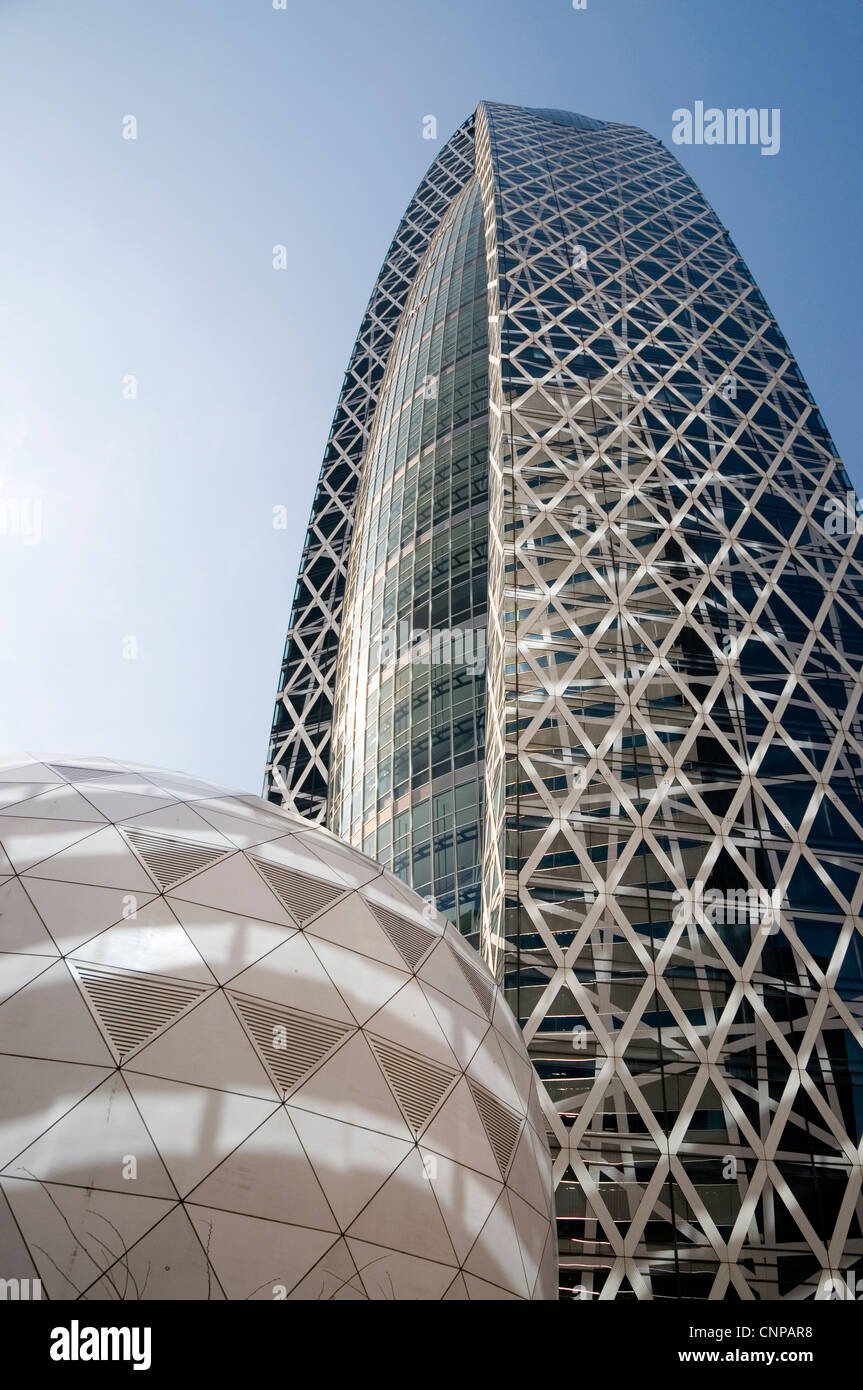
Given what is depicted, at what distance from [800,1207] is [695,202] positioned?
57324 mm

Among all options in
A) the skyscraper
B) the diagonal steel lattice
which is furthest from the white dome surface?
the diagonal steel lattice

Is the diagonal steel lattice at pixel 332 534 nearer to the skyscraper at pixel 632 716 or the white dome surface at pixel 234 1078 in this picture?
the skyscraper at pixel 632 716

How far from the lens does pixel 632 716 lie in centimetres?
3491

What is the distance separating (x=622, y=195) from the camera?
5938 cm

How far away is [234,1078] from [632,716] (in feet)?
83.4

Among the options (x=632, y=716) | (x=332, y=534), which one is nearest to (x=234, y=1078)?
(x=632, y=716)

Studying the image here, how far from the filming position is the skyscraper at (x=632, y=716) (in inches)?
1070

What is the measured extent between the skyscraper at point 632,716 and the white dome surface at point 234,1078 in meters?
13.6

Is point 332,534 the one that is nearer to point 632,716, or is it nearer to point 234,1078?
point 632,716

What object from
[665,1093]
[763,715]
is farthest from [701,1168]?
[763,715]

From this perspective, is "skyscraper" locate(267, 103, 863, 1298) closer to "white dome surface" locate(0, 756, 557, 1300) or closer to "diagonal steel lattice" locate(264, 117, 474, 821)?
"diagonal steel lattice" locate(264, 117, 474, 821)

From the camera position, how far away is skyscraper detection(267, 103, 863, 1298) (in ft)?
89.2

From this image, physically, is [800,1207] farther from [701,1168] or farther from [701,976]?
[701,976]

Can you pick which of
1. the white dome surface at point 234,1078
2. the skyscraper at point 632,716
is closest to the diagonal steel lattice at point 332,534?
the skyscraper at point 632,716
